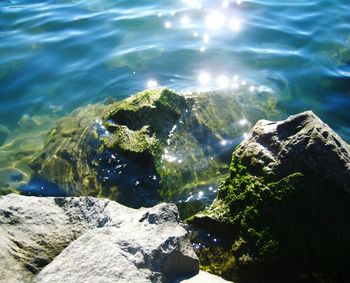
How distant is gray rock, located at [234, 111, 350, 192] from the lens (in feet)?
14.7

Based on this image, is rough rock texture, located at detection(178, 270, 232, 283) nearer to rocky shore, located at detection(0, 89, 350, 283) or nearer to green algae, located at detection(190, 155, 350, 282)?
rocky shore, located at detection(0, 89, 350, 283)

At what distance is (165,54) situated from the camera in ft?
32.4

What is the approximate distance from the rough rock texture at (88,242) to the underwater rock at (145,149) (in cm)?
150

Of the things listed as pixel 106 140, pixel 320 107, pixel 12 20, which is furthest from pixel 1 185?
pixel 12 20

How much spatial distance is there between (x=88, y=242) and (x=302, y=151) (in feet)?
7.76

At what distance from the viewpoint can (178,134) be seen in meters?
6.84

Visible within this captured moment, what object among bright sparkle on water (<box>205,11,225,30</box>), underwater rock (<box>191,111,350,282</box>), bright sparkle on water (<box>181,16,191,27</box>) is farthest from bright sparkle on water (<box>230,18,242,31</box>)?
underwater rock (<box>191,111,350,282</box>)

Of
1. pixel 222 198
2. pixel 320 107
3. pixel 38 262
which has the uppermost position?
pixel 38 262

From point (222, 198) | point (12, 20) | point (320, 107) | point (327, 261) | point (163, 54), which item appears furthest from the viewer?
point (12, 20)

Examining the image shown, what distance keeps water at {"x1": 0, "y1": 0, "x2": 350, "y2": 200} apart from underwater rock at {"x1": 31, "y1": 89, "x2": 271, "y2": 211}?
92cm

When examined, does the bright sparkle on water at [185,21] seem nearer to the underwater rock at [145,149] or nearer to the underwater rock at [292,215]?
the underwater rock at [145,149]

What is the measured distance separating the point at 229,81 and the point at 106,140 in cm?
326

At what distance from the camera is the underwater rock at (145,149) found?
20.6 feet

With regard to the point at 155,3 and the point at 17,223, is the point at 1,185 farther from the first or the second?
the point at 155,3
